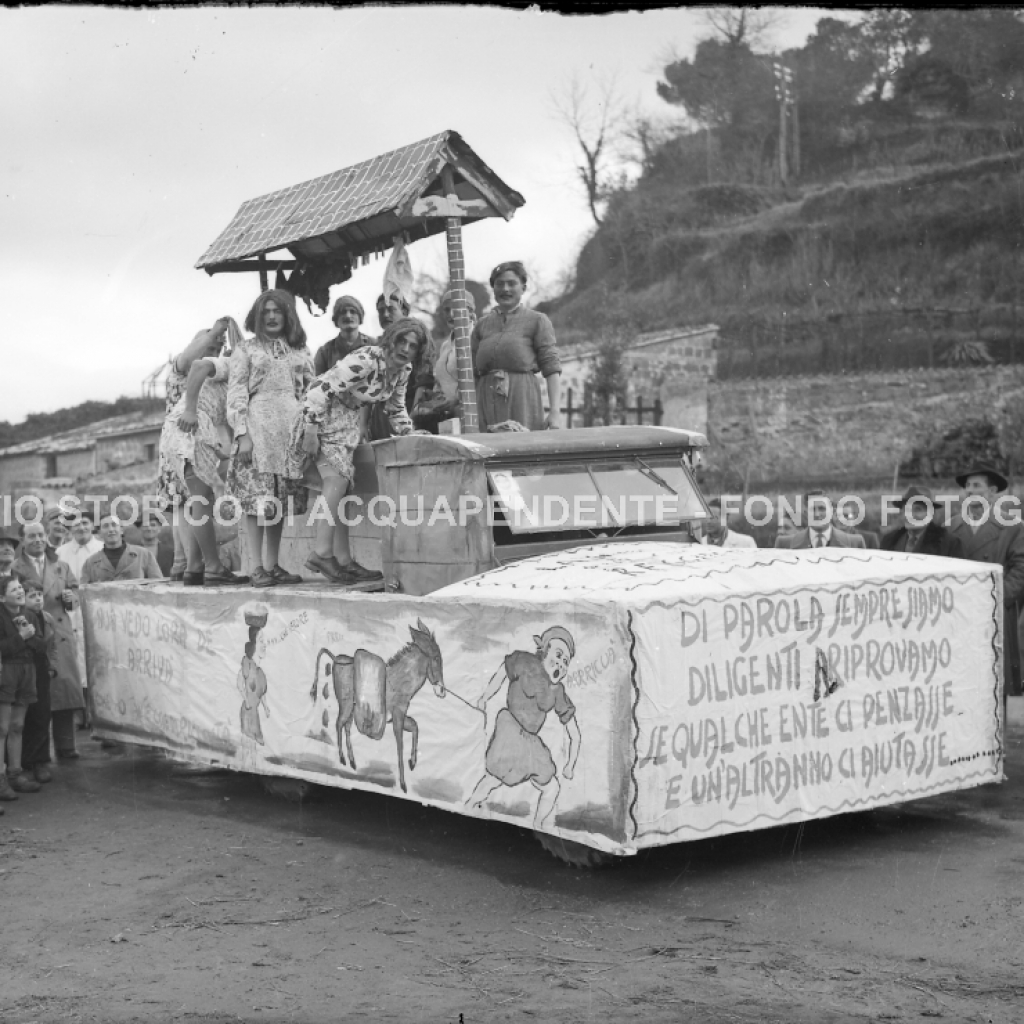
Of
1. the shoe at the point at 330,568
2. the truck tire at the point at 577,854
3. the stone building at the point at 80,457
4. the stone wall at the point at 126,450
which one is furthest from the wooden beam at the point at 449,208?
the stone wall at the point at 126,450

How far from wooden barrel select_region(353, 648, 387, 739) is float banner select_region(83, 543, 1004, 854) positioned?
0.01 m

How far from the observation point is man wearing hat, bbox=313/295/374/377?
34.9ft

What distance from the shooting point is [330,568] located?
970 cm

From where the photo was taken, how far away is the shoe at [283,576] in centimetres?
1000

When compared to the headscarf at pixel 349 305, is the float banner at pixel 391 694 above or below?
below

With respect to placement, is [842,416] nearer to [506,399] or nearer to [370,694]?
[506,399]

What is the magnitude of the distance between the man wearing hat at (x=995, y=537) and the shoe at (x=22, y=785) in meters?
6.39

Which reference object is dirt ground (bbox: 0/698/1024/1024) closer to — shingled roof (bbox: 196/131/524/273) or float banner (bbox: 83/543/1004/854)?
float banner (bbox: 83/543/1004/854)

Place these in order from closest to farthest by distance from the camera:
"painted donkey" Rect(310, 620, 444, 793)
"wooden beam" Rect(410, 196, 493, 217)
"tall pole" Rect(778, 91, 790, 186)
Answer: "painted donkey" Rect(310, 620, 444, 793), "wooden beam" Rect(410, 196, 493, 217), "tall pole" Rect(778, 91, 790, 186)

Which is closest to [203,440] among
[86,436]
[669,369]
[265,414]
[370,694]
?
[265,414]

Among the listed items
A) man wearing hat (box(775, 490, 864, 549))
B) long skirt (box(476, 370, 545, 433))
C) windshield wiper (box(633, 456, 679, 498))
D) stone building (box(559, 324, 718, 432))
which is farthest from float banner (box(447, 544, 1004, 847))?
stone building (box(559, 324, 718, 432))

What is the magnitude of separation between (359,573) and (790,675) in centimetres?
318

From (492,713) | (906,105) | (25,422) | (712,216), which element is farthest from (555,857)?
(906,105)

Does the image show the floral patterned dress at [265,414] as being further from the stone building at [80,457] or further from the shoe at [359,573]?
the stone building at [80,457]
